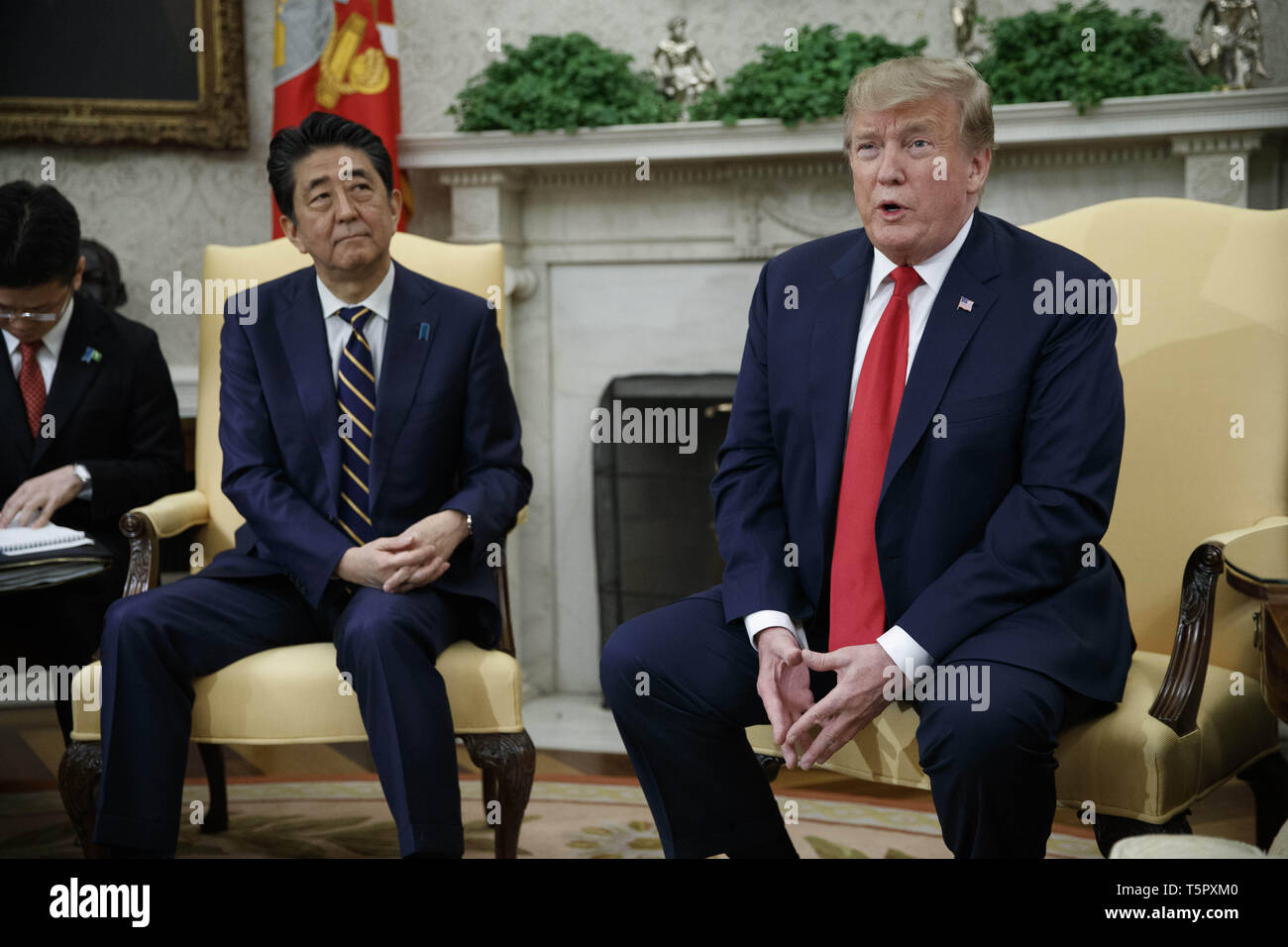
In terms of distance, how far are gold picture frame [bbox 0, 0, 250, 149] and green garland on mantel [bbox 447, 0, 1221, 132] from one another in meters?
0.79

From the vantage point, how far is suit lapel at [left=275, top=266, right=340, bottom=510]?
2398 millimetres

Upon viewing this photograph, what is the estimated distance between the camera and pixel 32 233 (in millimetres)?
2615

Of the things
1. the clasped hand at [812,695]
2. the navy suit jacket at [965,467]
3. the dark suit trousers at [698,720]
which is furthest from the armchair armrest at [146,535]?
the clasped hand at [812,695]

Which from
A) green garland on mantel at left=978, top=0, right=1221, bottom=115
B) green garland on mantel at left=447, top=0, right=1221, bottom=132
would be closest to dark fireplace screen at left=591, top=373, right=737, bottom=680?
green garland on mantel at left=447, top=0, right=1221, bottom=132

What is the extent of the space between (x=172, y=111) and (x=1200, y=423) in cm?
326

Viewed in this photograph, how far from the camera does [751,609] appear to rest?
6.38 ft

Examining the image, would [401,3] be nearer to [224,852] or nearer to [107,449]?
[107,449]

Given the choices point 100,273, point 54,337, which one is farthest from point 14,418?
point 100,273

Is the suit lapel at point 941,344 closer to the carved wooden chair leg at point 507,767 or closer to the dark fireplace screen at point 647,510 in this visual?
the carved wooden chair leg at point 507,767

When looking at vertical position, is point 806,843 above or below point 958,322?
below

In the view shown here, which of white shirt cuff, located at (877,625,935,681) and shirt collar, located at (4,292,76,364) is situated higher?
shirt collar, located at (4,292,76,364)

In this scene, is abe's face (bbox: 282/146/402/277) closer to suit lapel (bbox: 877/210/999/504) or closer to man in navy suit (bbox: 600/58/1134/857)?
man in navy suit (bbox: 600/58/1134/857)

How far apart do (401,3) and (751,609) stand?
2882 millimetres
